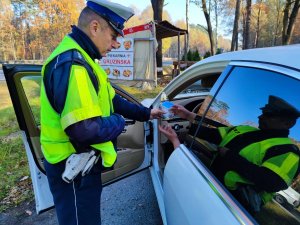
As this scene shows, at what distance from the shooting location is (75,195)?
1773 millimetres

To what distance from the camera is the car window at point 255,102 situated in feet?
3.85

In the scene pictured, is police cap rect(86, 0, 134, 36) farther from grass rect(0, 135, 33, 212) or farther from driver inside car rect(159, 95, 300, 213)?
grass rect(0, 135, 33, 212)

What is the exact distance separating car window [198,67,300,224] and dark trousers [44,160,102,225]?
821 mm

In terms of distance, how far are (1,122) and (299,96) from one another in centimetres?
711

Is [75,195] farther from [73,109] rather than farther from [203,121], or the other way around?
[203,121]

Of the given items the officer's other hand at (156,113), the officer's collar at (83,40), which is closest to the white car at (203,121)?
the officer's other hand at (156,113)

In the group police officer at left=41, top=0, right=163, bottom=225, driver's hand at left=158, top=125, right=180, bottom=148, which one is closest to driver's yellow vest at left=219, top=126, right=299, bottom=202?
driver's hand at left=158, top=125, right=180, bottom=148

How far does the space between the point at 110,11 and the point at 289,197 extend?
134cm

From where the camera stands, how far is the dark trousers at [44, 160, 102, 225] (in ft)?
5.81

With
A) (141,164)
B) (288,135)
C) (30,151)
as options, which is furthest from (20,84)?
(288,135)

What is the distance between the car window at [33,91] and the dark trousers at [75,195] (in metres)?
0.88

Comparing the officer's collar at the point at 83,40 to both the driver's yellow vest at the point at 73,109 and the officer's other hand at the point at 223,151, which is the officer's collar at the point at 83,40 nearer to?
the driver's yellow vest at the point at 73,109

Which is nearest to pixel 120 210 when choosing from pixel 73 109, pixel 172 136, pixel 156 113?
pixel 156 113

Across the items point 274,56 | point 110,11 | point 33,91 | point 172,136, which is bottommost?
point 172,136
